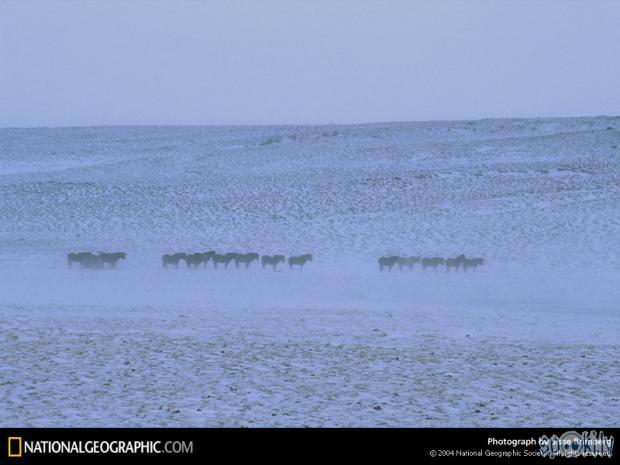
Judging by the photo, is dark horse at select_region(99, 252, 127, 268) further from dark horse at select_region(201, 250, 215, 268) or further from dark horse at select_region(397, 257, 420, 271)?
dark horse at select_region(397, 257, 420, 271)

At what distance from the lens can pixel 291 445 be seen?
6398 mm

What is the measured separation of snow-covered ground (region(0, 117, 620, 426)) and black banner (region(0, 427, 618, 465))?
1.18 metres

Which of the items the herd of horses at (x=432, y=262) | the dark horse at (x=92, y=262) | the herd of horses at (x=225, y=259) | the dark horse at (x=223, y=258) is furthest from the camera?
the dark horse at (x=223, y=258)

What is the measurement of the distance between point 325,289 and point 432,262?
5137 millimetres

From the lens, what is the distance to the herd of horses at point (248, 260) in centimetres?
2438

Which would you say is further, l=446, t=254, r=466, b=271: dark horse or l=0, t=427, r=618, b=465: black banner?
l=446, t=254, r=466, b=271: dark horse

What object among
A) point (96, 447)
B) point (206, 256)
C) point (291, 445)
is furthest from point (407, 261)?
point (96, 447)

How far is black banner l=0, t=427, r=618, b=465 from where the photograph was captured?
6.07 meters

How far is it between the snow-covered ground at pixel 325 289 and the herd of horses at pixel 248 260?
17.2 inches

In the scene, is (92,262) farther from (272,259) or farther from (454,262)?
(454,262)

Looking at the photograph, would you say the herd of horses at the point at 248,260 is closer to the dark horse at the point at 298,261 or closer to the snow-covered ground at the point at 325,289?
the dark horse at the point at 298,261

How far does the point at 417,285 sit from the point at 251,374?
40.3ft

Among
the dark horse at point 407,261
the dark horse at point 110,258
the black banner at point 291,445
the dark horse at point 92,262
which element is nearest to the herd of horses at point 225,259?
the dark horse at point 110,258

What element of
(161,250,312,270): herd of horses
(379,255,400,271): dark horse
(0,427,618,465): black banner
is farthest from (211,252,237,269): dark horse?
(0,427,618,465): black banner
